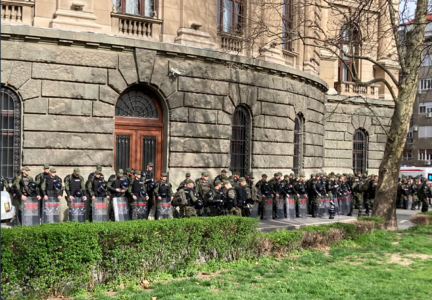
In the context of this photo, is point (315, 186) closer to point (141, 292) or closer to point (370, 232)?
point (370, 232)

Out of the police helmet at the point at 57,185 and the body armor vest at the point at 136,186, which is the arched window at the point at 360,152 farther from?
the police helmet at the point at 57,185

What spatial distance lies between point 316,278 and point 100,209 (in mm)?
7183

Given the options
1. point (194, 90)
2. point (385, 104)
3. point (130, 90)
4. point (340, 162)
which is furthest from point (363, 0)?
point (385, 104)

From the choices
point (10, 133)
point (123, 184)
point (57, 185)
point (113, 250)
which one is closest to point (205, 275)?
point (113, 250)

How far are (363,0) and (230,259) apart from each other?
9.29 metres

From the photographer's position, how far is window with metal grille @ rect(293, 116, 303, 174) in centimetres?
2380

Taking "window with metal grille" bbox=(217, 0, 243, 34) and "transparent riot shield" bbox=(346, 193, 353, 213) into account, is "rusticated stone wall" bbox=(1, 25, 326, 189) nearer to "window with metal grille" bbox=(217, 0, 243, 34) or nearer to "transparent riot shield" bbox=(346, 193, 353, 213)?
"window with metal grille" bbox=(217, 0, 243, 34)

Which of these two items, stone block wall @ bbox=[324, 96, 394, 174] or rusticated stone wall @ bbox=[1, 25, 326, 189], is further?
stone block wall @ bbox=[324, 96, 394, 174]

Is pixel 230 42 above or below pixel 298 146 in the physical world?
above

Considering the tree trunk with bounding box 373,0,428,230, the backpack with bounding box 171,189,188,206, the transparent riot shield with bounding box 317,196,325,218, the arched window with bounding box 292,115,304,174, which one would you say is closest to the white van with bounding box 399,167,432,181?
the arched window with bounding box 292,115,304,174

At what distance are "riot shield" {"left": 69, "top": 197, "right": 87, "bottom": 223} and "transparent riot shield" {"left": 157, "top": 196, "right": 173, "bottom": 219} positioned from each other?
6.78ft

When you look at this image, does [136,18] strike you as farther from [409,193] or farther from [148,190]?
[409,193]

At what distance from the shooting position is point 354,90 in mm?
31875

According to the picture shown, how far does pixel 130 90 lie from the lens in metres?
17.5
